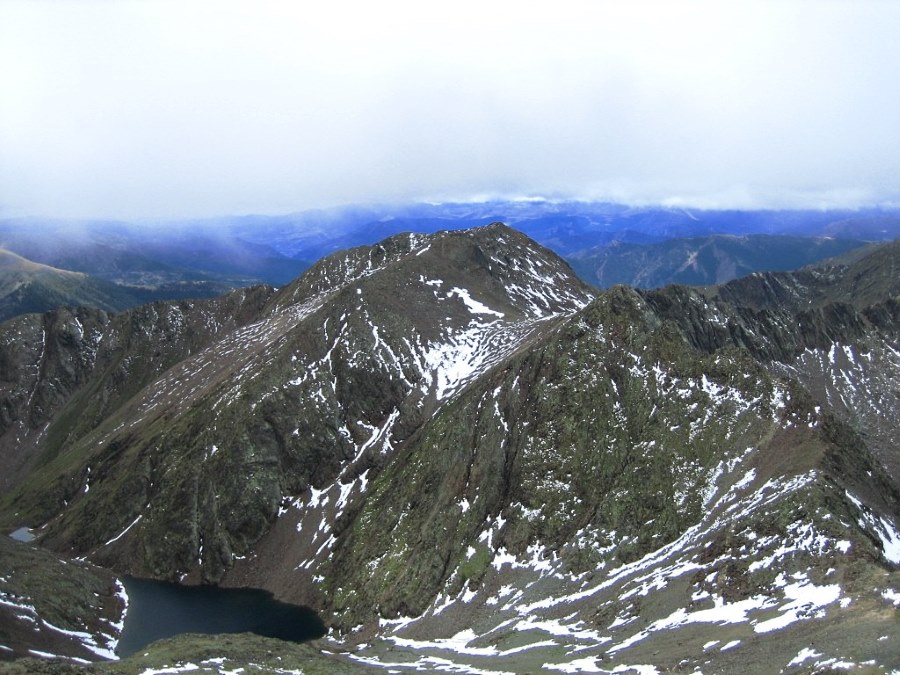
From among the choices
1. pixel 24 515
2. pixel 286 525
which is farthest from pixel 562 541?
pixel 24 515

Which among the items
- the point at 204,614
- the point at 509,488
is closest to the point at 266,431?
the point at 204,614

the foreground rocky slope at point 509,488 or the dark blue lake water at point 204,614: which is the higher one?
the foreground rocky slope at point 509,488

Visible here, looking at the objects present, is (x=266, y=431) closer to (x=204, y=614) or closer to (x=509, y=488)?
(x=204, y=614)

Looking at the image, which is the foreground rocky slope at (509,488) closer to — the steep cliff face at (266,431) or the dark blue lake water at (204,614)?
the steep cliff face at (266,431)

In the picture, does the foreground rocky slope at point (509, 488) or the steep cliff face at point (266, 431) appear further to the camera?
the steep cliff face at point (266, 431)

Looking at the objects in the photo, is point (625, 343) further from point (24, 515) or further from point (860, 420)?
point (24, 515)

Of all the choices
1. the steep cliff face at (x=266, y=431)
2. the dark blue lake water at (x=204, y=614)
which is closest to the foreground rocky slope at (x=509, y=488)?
the steep cliff face at (x=266, y=431)
